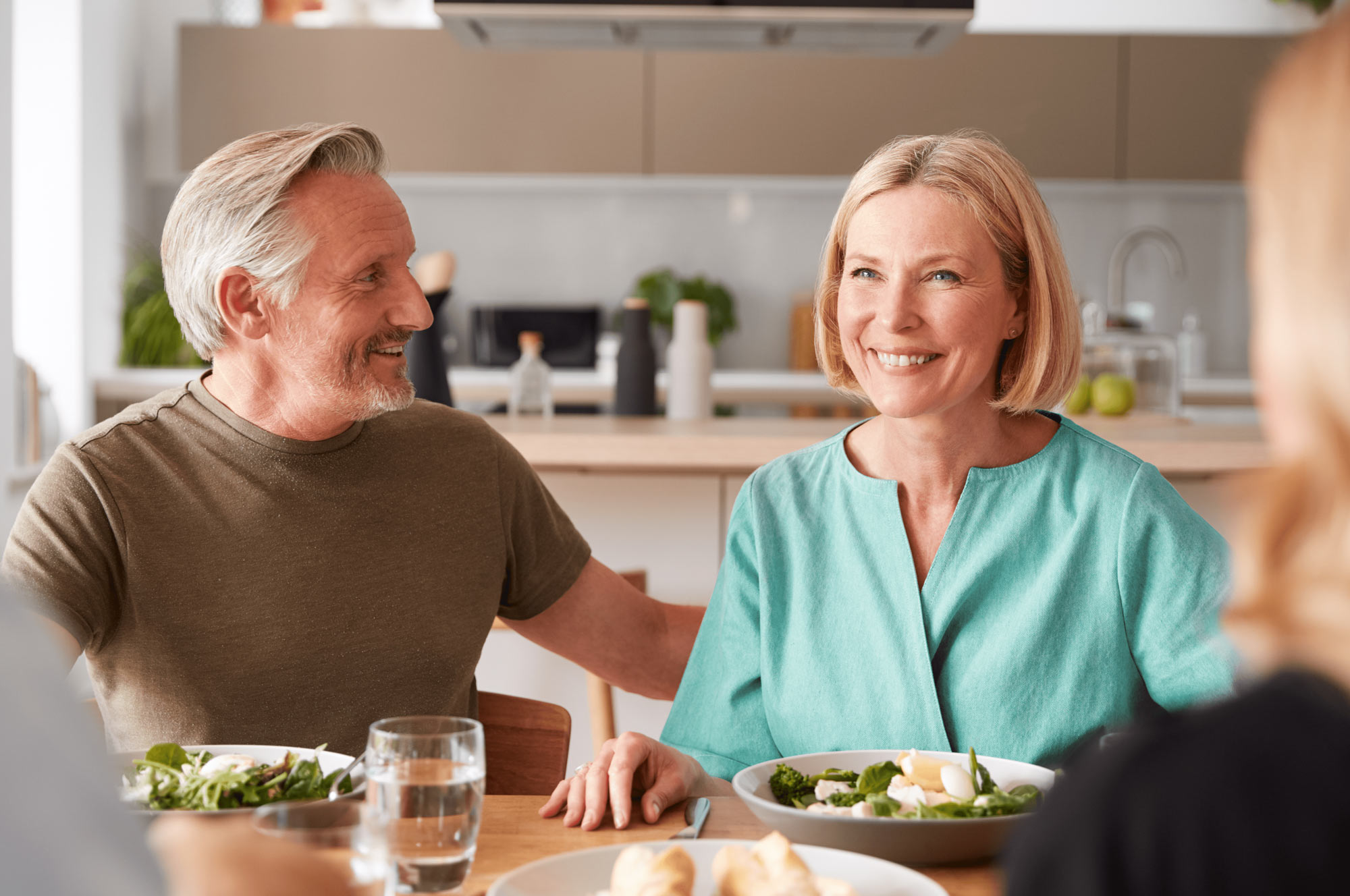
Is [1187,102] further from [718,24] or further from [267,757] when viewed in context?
[267,757]

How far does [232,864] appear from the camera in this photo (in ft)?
1.75

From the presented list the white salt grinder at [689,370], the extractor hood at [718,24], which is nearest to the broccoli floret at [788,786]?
the white salt grinder at [689,370]

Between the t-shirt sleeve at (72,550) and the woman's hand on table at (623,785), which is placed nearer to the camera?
the woman's hand on table at (623,785)

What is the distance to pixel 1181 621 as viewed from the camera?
129 centimetres

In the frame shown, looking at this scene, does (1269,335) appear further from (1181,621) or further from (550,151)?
(550,151)

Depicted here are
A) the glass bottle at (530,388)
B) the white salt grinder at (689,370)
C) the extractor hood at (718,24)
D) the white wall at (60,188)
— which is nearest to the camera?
the white salt grinder at (689,370)

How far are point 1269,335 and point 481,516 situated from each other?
3.87ft

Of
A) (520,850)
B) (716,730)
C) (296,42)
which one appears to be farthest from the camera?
(296,42)

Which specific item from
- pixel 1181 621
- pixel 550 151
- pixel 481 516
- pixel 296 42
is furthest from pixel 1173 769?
pixel 296 42

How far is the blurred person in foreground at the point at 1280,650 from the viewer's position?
1.41 ft

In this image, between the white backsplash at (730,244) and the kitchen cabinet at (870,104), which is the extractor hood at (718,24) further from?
the white backsplash at (730,244)

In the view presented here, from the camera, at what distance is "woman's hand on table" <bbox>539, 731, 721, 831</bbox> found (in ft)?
3.47

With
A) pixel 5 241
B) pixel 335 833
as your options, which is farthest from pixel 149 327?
pixel 335 833

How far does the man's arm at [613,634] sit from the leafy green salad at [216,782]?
0.64 m
